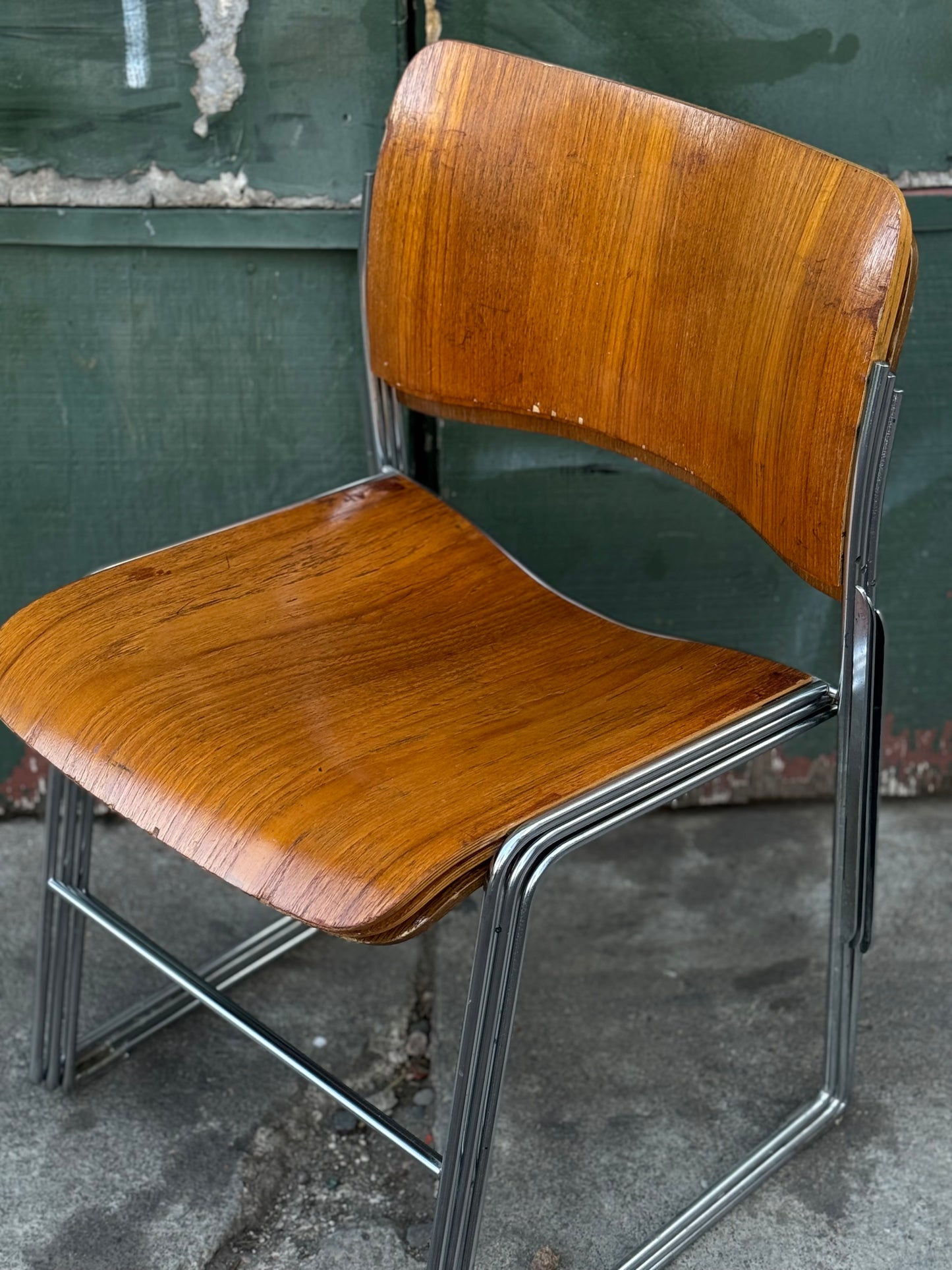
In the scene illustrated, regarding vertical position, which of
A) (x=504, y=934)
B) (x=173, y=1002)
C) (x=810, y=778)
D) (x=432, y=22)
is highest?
(x=432, y=22)

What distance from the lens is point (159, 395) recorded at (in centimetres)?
178

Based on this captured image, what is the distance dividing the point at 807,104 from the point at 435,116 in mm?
499

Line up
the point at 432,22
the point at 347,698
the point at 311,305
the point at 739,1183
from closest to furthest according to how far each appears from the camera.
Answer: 1. the point at 347,698
2. the point at 739,1183
3. the point at 432,22
4. the point at 311,305

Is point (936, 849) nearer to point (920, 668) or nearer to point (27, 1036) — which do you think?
point (920, 668)

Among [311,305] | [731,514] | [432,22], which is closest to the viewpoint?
[432,22]

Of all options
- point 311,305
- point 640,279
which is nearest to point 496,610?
point 640,279

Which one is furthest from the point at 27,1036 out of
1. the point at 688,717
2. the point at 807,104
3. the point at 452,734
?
the point at 807,104

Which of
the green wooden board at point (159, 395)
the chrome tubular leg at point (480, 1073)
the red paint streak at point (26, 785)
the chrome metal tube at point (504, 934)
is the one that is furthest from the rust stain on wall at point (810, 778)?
the chrome tubular leg at point (480, 1073)

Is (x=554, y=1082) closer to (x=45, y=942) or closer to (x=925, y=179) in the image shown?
(x=45, y=942)

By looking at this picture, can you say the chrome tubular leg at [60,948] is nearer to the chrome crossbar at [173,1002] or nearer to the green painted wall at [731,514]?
the chrome crossbar at [173,1002]

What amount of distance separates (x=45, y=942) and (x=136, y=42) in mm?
1005

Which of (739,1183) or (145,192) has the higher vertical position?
(145,192)

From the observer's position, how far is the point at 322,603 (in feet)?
4.40

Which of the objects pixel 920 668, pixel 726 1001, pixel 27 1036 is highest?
pixel 920 668
